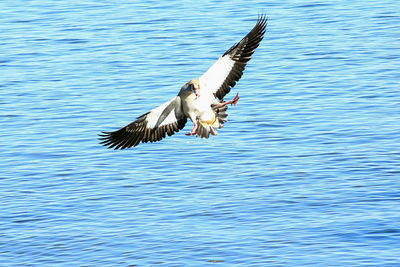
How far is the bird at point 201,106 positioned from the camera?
1516 cm

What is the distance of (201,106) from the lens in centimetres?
1514

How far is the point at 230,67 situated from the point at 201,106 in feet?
3.62

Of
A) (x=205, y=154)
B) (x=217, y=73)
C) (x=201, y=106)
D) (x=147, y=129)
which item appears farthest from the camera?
(x=205, y=154)

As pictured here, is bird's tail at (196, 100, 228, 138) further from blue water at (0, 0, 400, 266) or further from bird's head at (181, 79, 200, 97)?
blue water at (0, 0, 400, 266)

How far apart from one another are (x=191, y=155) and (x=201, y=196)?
240 centimetres

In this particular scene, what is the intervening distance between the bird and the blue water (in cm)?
192

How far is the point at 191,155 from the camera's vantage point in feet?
67.0

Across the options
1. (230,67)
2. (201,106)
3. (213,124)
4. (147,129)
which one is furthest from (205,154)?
(201,106)

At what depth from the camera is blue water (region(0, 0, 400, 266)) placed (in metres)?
16.4

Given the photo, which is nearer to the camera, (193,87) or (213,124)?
(193,87)

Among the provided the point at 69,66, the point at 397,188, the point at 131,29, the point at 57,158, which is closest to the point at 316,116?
the point at 397,188

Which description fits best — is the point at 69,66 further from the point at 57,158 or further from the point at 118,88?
the point at 57,158

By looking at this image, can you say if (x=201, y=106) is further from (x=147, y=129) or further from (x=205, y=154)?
(x=205, y=154)

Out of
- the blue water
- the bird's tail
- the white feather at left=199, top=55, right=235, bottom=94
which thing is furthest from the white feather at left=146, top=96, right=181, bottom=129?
the blue water
